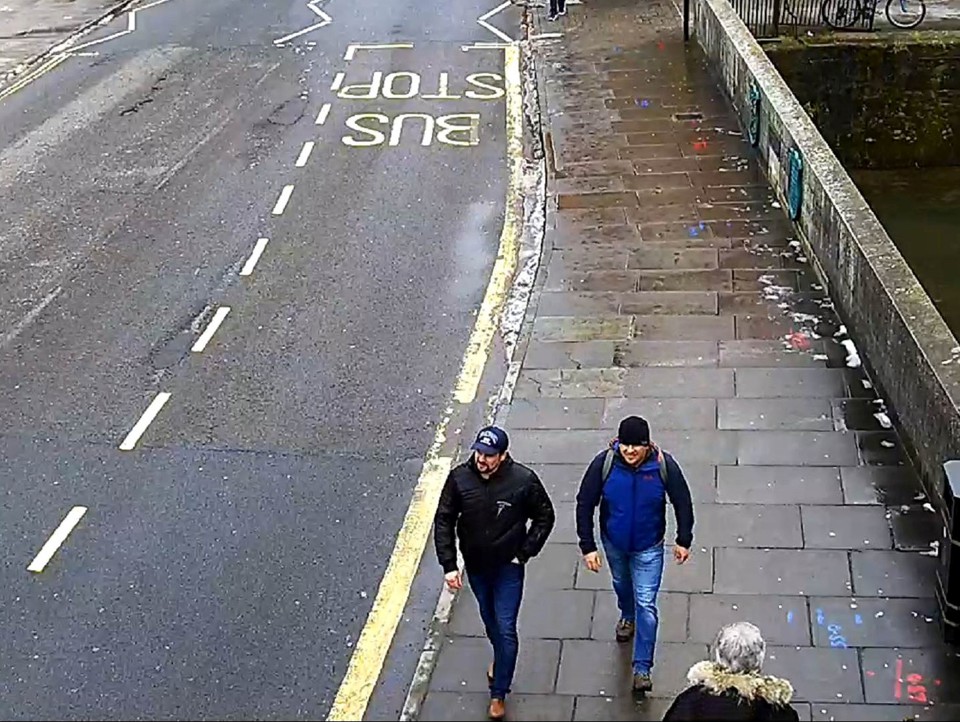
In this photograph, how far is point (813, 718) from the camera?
662 cm

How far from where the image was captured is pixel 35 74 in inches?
925

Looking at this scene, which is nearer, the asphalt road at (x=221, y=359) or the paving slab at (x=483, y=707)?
the paving slab at (x=483, y=707)

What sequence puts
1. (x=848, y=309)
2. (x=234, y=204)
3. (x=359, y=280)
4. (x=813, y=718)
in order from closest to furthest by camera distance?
(x=813, y=718)
(x=848, y=309)
(x=359, y=280)
(x=234, y=204)

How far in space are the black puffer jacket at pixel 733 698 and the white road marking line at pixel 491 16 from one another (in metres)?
21.0

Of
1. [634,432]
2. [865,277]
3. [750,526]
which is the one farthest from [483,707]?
[865,277]

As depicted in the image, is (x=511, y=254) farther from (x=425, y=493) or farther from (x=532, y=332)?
(x=425, y=493)

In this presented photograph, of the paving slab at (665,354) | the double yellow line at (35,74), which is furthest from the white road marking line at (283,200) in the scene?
the double yellow line at (35,74)

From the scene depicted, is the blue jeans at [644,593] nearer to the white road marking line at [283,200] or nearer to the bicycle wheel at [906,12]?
the white road marking line at [283,200]

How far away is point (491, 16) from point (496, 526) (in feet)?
72.0

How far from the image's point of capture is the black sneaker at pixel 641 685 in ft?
22.4

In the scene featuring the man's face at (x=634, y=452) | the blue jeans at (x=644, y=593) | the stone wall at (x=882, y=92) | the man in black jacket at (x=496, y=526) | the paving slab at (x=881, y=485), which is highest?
the man's face at (x=634, y=452)

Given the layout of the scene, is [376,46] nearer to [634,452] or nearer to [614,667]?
[614,667]

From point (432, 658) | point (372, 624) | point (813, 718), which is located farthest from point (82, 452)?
point (813, 718)

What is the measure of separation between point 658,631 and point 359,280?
692cm
